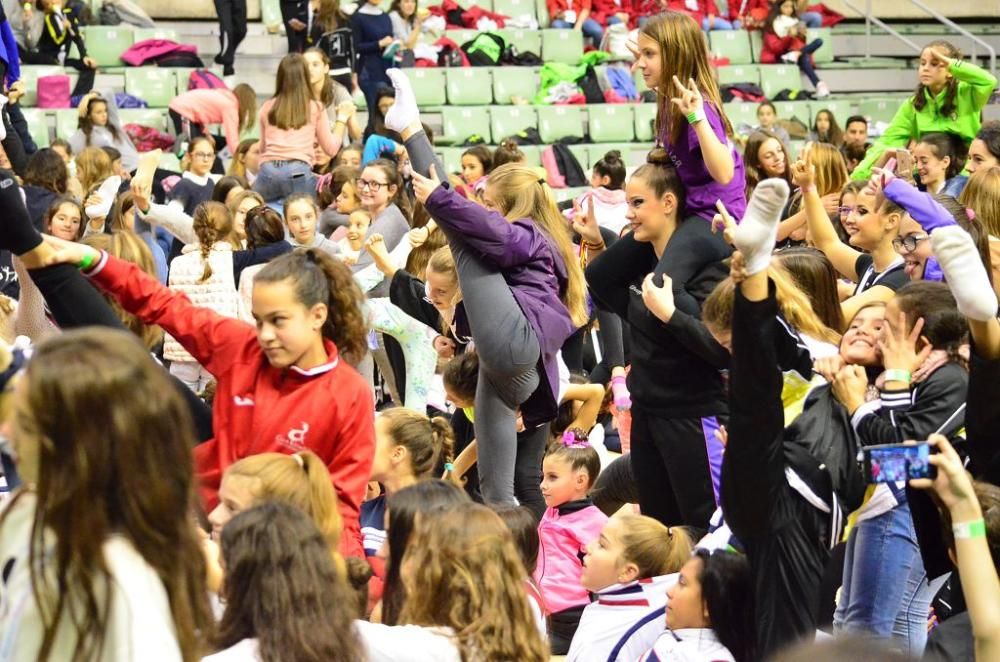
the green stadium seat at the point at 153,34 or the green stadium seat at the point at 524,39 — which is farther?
the green stadium seat at the point at 524,39

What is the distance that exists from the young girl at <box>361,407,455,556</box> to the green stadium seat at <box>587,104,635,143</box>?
768 centimetres

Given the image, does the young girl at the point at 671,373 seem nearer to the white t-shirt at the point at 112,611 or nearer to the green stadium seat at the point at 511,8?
the white t-shirt at the point at 112,611

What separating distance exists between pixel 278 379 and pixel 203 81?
25.6ft

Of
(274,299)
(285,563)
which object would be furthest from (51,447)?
(274,299)

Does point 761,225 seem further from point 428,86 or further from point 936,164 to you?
point 428,86

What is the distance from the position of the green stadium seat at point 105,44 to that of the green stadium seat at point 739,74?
499cm

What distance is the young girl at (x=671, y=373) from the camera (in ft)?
12.3

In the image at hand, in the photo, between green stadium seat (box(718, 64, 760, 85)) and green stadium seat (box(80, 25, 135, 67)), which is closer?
green stadium seat (box(80, 25, 135, 67))

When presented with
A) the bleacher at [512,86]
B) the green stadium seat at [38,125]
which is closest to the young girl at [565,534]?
the bleacher at [512,86]

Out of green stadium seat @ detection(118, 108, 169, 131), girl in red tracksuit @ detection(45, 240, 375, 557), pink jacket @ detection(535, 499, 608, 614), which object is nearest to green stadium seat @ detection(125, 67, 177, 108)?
green stadium seat @ detection(118, 108, 169, 131)

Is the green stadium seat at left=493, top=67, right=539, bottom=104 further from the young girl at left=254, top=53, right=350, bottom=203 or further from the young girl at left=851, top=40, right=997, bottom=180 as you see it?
the young girl at left=851, top=40, right=997, bottom=180

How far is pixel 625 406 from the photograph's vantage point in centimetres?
565

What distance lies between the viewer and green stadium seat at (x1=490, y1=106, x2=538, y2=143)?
1109 centimetres

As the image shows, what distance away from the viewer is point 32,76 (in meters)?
10.1
